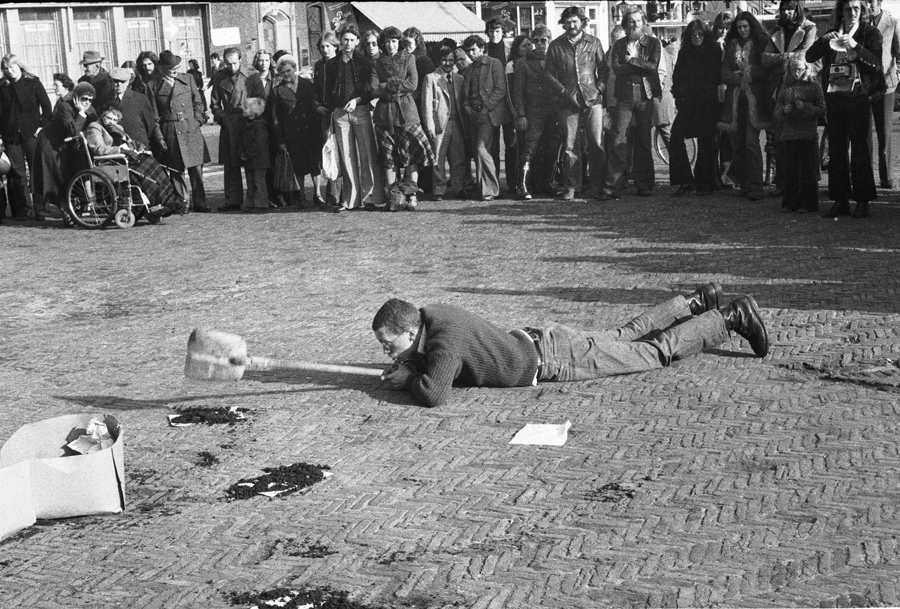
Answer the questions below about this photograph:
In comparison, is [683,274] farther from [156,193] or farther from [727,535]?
[156,193]

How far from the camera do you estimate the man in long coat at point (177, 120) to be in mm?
15906

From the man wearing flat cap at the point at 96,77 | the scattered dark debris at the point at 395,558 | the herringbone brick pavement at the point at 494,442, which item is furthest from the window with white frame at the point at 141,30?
the scattered dark debris at the point at 395,558

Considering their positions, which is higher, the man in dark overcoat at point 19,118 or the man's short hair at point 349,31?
the man's short hair at point 349,31

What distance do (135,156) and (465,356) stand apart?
874 cm

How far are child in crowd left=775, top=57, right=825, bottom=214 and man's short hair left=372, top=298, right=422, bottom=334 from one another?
7.09 metres

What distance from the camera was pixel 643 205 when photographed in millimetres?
14422

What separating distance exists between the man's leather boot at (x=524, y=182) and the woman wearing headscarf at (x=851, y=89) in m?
4.13

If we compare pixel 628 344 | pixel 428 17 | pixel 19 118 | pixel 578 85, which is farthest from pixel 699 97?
pixel 428 17

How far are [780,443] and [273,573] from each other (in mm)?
2704

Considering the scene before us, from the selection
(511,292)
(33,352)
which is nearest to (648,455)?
(511,292)

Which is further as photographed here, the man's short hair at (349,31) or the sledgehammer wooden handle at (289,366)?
the man's short hair at (349,31)

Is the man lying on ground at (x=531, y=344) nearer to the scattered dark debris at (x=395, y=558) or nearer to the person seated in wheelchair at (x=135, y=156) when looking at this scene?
the scattered dark debris at (x=395, y=558)

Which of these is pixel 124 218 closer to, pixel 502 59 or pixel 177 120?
pixel 177 120

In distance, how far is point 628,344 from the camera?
7562 millimetres
